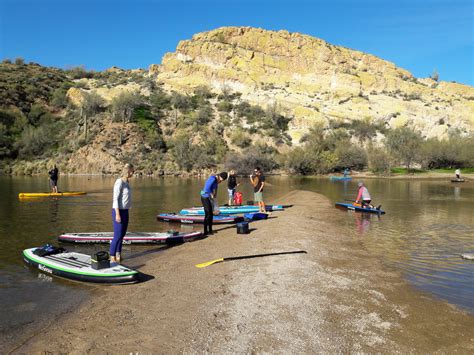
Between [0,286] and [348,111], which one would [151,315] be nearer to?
[0,286]

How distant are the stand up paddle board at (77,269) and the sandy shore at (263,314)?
0.20 m

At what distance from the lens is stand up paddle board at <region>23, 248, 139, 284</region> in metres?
7.39

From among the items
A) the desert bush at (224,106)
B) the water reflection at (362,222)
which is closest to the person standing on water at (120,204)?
the water reflection at (362,222)

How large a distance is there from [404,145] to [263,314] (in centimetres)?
5885

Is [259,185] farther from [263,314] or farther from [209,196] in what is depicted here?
[263,314]

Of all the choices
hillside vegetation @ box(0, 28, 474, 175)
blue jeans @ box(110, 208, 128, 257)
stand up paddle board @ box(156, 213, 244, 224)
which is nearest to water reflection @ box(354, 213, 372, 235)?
stand up paddle board @ box(156, 213, 244, 224)

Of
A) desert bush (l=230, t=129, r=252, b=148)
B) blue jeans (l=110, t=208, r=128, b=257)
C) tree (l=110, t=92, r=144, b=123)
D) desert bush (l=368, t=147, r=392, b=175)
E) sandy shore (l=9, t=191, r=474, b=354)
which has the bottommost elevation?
sandy shore (l=9, t=191, r=474, b=354)

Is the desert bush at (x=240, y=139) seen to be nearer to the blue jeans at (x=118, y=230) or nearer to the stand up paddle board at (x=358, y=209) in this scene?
the stand up paddle board at (x=358, y=209)

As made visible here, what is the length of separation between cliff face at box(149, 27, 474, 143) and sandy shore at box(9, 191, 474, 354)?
64.7 metres

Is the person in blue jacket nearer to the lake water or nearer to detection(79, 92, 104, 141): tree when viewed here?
the lake water

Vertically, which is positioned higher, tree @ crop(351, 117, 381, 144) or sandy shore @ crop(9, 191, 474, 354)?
tree @ crop(351, 117, 381, 144)

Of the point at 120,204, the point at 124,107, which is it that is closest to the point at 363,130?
the point at 124,107

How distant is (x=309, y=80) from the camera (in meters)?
91.6

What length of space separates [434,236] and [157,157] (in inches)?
2005
